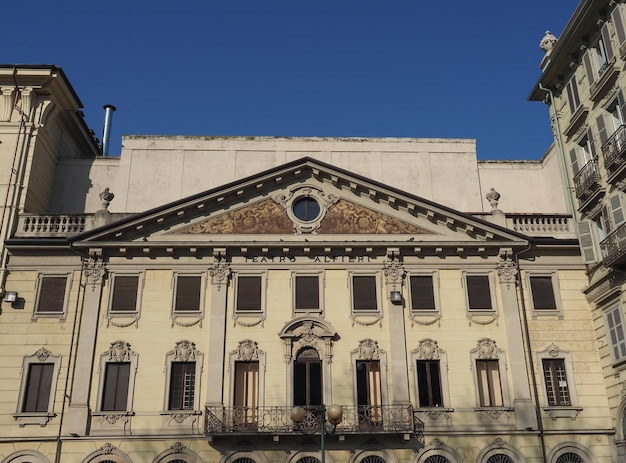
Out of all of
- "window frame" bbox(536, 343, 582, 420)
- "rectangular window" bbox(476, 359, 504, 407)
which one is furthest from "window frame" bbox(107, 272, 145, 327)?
"window frame" bbox(536, 343, 582, 420)

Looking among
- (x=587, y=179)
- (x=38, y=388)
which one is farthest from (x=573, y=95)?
(x=38, y=388)

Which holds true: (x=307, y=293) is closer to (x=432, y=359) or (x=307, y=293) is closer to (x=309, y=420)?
(x=309, y=420)

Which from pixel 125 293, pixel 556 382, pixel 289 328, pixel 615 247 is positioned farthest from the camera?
pixel 125 293

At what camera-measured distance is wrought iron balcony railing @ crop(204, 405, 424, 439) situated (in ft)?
78.8

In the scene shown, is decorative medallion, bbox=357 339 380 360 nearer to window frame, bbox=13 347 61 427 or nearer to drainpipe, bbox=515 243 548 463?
drainpipe, bbox=515 243 548 463

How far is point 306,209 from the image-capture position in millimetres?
28266

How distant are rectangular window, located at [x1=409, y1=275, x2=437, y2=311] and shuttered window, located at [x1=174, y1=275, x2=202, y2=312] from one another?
878 centimetres

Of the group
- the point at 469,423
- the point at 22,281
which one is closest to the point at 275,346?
the point at 469,423

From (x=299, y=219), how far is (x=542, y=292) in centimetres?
1061

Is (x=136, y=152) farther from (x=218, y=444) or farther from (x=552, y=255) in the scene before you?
(x=552, y=255)

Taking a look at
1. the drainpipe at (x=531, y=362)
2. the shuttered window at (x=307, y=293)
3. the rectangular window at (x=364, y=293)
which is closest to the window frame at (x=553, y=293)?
the drainpipe at (x=531, y=362)

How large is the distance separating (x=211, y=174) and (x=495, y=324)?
50.8ft

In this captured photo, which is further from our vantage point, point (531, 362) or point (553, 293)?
point (553, 293)

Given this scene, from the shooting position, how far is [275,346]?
25922 millimetres
